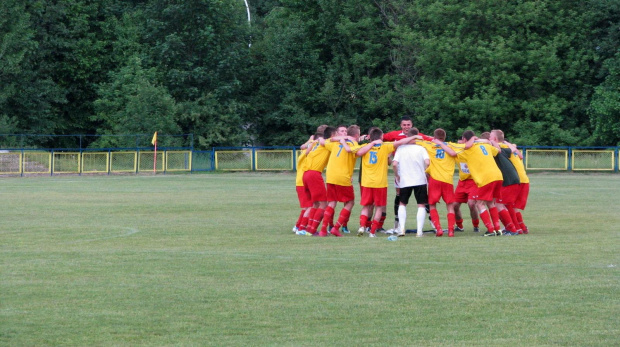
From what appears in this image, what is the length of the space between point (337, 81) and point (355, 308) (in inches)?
2228

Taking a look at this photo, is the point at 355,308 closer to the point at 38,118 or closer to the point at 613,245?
the point at 613,245

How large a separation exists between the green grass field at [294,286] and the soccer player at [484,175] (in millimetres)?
421

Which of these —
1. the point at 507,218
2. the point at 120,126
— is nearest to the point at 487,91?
the point at 120,126

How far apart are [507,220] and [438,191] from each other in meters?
1.32

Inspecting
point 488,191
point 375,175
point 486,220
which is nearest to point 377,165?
point 375,175

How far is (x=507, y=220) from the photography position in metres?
15.9

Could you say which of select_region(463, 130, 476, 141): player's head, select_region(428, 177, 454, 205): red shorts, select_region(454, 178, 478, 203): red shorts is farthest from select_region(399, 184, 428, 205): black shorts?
select_region(463, 130, 476, 141): player's head

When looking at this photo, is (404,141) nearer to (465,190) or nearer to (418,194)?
(418,194)

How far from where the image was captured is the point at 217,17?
61.7 metres

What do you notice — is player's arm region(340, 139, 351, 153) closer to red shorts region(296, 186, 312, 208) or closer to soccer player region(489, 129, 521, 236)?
red shorts region(296, 186, 312, 208)

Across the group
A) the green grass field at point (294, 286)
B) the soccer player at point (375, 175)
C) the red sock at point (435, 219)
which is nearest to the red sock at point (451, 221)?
the red sock at point (435, 219)

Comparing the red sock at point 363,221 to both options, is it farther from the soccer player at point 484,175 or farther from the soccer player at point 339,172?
the soccer player at point 484,175

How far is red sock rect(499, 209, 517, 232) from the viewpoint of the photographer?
1591cm

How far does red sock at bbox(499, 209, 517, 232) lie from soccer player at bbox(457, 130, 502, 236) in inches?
5.5
